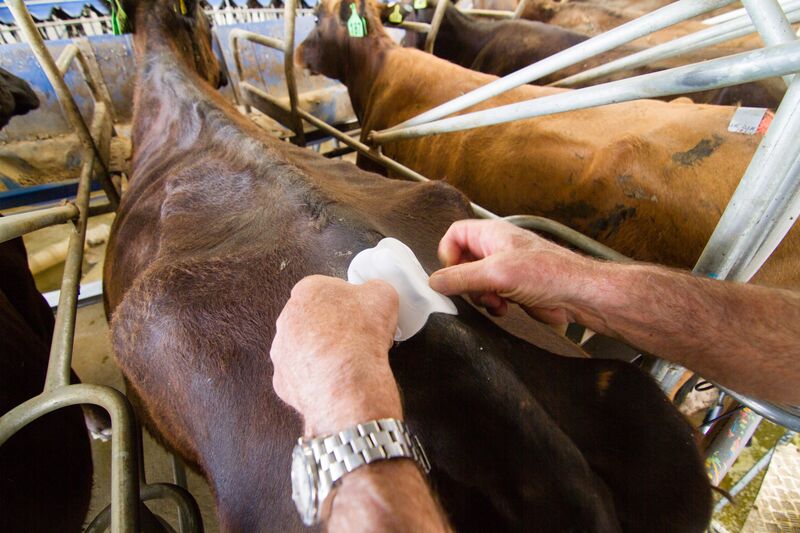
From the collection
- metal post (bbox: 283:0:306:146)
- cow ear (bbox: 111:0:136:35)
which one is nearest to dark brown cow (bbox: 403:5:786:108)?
metal post (bbox: 283:0:306:146)

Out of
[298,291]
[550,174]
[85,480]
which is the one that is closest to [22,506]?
[85,480]

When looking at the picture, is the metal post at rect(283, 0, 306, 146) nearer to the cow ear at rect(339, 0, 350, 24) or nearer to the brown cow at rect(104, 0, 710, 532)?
the cow ear at rect(339, 0, 350, 24)

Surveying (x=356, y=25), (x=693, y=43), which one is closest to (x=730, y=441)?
(x=693, y=43)

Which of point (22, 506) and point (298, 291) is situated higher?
point (298, 291)

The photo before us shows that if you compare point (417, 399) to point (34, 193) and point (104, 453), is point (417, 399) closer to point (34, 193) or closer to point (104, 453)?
point (104, 453)

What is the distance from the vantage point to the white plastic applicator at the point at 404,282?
0.66 metres

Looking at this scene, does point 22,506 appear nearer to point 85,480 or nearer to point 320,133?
point 85,480

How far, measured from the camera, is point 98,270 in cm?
345

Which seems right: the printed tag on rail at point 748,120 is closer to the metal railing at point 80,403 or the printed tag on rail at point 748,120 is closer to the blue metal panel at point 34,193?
the metal railing at point 80,403

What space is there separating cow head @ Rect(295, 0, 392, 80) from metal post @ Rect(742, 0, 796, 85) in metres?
3.03

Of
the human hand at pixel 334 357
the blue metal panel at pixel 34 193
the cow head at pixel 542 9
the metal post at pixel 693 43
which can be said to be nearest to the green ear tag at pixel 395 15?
the cow head at pixel 542 9

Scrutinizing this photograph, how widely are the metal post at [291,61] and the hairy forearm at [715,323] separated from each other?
2.50 m

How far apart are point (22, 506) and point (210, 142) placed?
1137 millimetres

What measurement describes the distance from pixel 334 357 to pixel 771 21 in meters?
0.88
